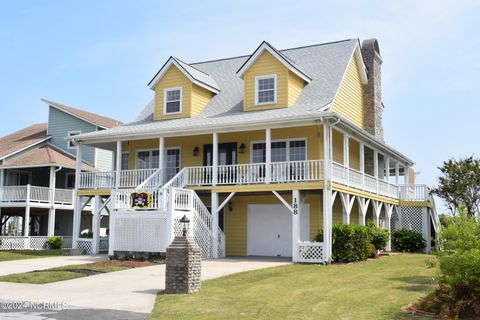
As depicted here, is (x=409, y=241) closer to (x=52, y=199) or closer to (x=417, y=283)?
(x=417, y=283)

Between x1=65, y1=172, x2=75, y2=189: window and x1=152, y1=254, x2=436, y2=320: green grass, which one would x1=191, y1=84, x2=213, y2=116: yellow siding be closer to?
x1=152, y1=254, x2=436, y2=320: green grass

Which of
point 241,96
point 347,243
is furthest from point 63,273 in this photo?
point 241,96

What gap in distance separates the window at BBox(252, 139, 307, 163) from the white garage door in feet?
6.86

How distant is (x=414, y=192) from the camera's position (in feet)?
98.3

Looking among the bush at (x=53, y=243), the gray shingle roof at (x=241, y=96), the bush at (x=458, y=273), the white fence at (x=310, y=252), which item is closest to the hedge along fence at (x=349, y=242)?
the white fence at (x=310, y=252)

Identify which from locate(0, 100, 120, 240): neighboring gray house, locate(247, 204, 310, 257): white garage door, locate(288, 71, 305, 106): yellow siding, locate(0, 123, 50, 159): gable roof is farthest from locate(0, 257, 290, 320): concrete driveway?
locate(0, 123, 50, 159): gable roof

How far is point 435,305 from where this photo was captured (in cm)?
1020

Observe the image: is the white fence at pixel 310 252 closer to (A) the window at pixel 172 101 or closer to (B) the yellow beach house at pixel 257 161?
(B) the yellow beach house at pixel 257 161

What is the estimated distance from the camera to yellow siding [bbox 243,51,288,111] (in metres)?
24.7

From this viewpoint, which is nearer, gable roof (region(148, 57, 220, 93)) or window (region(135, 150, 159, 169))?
gable roof (region(148, 57, 220, 93))

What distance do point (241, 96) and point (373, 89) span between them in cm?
790

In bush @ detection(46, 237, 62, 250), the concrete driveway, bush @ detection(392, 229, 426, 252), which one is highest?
bush @ detection(392, 229, 426, 252)

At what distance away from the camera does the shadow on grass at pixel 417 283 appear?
1314cm

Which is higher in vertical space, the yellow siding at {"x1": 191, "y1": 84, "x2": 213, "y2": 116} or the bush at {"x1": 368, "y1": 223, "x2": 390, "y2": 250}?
the yellow siding at {"x1": 191, "y1": 84, "x2": 213, "y2": 116}
